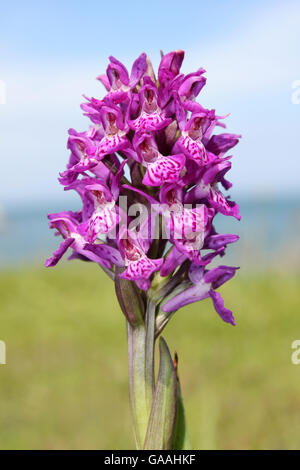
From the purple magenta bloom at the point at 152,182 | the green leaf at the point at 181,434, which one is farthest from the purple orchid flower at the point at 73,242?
the green leaf at the point at 181,434

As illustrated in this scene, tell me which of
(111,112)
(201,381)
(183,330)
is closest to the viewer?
(111,112)

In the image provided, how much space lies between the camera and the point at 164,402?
1.66m

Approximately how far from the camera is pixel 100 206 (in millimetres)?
1702

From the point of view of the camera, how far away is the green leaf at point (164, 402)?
5.40 feet

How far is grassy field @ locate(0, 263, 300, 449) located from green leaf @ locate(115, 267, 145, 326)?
5.99 feet

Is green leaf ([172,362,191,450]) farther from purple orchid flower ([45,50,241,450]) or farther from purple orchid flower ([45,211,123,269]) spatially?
purple orchid flower ([45,211,123,269])

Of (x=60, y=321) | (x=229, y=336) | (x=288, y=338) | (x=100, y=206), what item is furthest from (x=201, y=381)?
(x=100, y=206)

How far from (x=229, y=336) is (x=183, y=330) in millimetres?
616

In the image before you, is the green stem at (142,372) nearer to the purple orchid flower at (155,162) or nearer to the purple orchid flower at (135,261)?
the purple orchid flower at (135,261)

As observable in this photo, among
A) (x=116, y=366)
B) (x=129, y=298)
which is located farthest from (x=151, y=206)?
(x=116, y=366)

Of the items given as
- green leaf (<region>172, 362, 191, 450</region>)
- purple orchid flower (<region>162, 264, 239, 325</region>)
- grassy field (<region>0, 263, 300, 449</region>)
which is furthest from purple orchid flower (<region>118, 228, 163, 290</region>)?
grassy field (<region>0, 263, 300, 449</region>)

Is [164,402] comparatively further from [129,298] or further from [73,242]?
[73,242]

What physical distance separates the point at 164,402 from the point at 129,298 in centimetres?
37
